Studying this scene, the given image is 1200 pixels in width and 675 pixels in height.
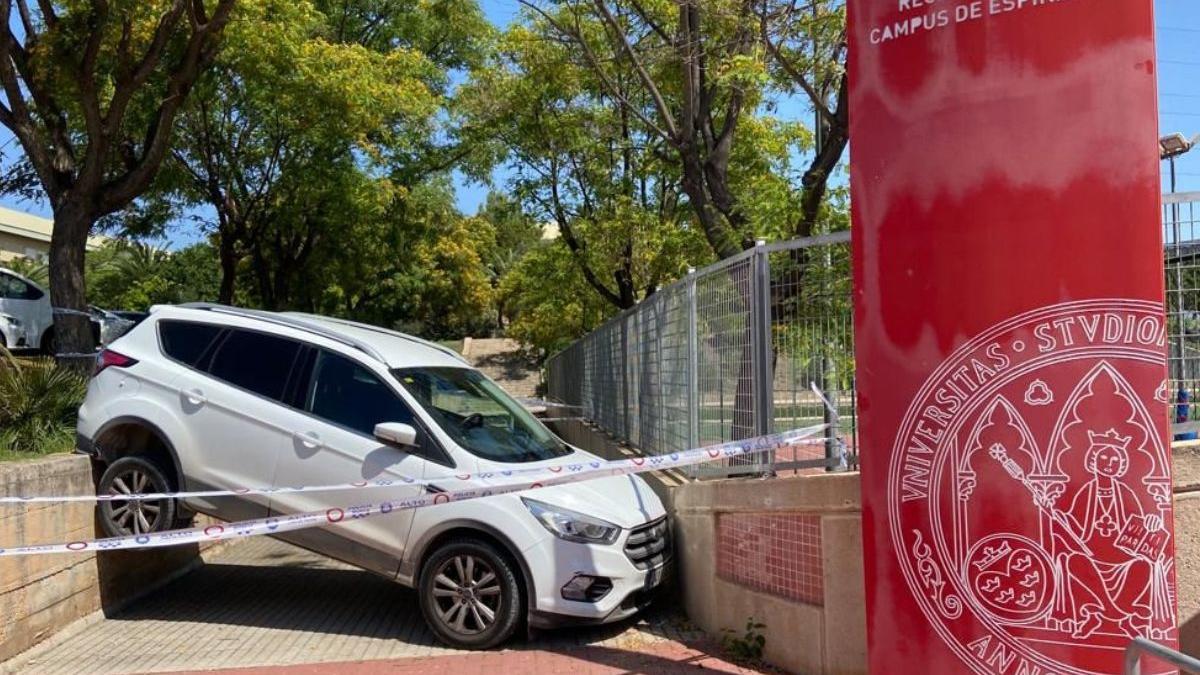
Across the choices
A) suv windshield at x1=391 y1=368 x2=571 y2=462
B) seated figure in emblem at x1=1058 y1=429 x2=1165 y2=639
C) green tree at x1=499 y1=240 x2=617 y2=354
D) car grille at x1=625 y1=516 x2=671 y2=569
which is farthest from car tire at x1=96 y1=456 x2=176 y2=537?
green tree at x1=499 y1=240 x2=617 y2=354

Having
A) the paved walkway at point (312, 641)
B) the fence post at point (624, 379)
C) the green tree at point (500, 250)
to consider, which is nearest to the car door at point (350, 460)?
the paved walkway at point (312, 641)

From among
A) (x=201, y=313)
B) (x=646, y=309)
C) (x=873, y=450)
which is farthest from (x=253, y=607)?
(x=873, y=450)

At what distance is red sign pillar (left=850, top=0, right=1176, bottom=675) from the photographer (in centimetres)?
370

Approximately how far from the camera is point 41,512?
6.43 m

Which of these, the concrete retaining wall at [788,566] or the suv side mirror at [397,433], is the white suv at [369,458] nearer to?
the suv side mirror at [397,433]

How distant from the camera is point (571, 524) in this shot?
6.27 m

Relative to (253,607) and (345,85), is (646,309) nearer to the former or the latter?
(253,607)

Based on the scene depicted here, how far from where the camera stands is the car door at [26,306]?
15234mm

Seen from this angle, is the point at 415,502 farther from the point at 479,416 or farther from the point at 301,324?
the point at 301,324

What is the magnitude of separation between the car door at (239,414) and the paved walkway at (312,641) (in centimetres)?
94

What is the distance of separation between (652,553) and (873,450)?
2.86 m

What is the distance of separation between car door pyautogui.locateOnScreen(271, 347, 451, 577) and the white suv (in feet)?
0.03

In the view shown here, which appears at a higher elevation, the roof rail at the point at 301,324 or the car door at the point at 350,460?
the roof rail at the point at 301,324

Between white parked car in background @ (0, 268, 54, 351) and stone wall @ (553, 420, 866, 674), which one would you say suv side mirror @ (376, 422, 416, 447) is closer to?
stone wall @ (553, 420, 866, 674)
